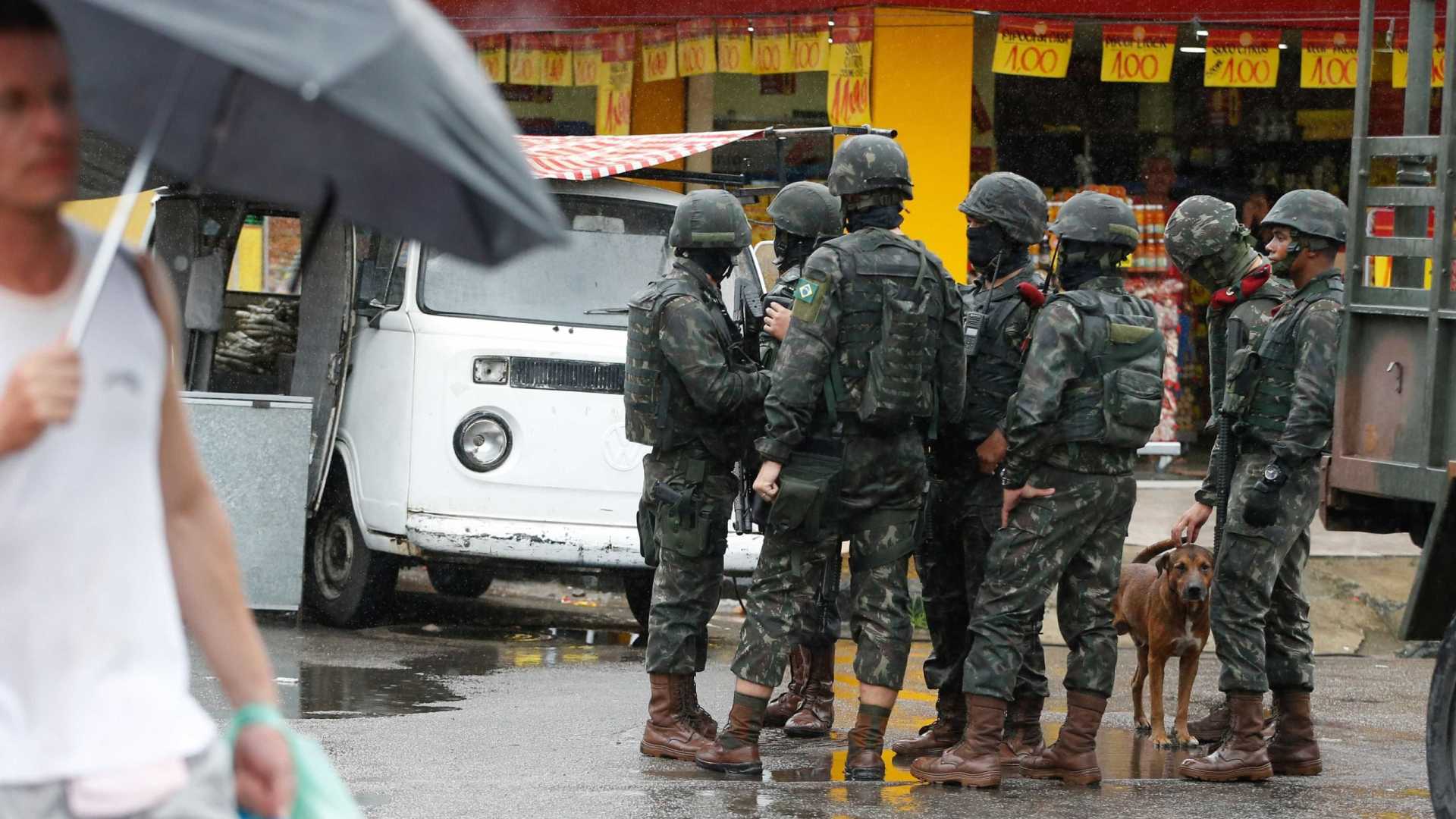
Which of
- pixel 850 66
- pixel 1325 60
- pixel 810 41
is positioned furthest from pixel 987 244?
pixel 1325 60

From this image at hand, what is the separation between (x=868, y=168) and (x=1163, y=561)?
2.08m

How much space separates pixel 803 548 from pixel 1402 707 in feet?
11.3

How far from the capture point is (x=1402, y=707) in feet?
27.0

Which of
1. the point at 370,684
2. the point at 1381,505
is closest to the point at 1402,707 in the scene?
the point at 1381,505

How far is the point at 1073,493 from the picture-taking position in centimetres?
618

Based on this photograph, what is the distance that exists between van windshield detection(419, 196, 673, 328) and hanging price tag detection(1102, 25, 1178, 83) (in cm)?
478

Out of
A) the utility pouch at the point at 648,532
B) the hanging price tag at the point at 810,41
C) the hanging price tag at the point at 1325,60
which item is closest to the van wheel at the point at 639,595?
the utility pouch at the point at 648,532

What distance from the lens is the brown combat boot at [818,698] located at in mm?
7254

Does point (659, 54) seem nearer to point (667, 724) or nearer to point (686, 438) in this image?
point (686, 438)

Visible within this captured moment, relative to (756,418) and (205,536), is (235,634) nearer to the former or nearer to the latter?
(205,536)

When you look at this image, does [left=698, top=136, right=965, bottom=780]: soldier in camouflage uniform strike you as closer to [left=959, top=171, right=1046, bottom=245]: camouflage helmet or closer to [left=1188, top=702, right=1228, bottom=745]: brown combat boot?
[left=959, top=171, right=1046, bottom=245]: camouflage helmet

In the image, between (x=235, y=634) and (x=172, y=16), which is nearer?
(x=172, y=16)

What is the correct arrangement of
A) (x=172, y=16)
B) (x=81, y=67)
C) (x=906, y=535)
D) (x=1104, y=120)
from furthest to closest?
1. (x=1104, y=120)
2. (x=906, y=535)
3. (x=81, y=67)
4. (x=172, y=16)

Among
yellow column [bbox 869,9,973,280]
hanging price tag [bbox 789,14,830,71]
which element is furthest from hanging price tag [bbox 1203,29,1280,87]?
hanging price tag [bbox 789,14,830,71]
